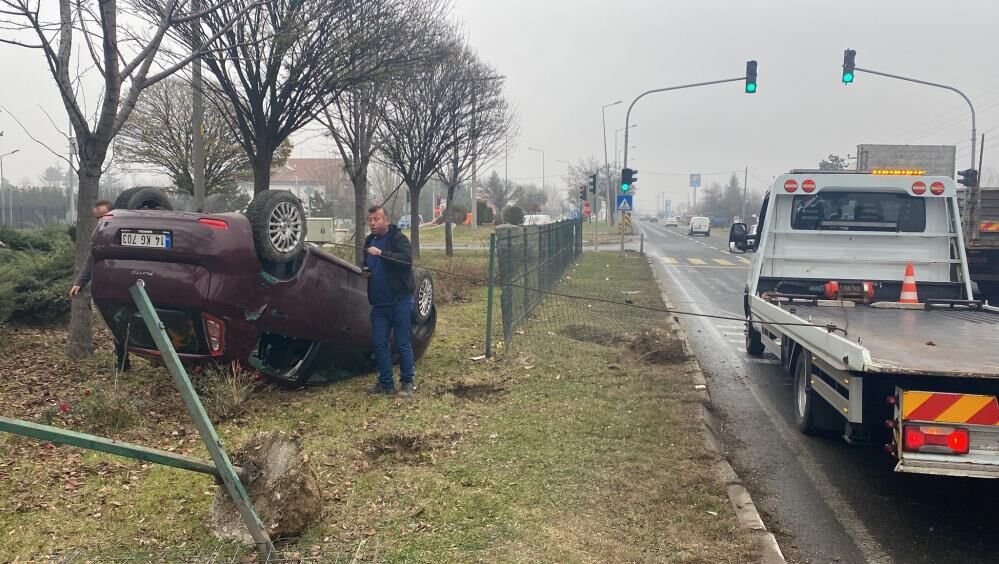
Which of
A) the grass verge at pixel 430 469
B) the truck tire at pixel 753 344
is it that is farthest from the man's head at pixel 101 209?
the truck tire at pixel 753 344

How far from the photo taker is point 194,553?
12.3 feet

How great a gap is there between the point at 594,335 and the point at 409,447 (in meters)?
5.67

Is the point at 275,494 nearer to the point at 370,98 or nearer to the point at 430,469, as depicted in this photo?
the point at 430,469

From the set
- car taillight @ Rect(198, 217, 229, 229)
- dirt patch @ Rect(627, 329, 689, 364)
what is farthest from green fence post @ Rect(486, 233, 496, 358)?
car taillight @ Rect(198, 217, 229, 229)

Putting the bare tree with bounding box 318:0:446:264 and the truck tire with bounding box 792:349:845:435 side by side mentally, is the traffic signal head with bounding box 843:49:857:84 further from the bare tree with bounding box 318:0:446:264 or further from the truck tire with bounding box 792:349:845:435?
the truck tire with bounding box 792:349:845:435

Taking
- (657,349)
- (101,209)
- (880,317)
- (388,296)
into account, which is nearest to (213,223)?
(388,296)

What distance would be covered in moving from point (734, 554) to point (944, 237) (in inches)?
248

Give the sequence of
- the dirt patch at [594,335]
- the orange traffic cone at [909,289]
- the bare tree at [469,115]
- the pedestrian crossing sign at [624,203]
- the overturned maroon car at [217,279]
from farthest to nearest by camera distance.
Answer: the pedestrian crossing sign at [624,203]
the bare tree at [469,115]
the dirt patch at [594,335]
the orange traffic cone at [909,289]
the overturned maroon car at [217,279]

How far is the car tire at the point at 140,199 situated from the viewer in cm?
659

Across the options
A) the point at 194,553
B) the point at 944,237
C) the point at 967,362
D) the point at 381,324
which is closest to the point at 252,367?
the point at 381,324

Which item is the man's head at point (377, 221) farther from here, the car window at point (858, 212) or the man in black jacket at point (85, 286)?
the car window at point (858, 212)

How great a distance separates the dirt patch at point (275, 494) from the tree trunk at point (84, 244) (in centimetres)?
410

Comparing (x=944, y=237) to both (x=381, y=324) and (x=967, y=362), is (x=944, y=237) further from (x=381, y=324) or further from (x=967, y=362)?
(x=381, y=324)

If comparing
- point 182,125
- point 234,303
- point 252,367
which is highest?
point 182,125
